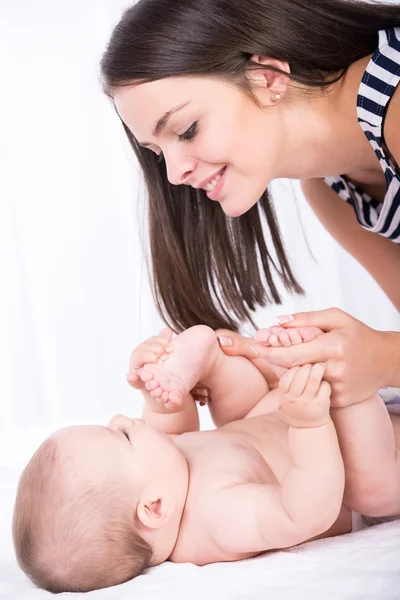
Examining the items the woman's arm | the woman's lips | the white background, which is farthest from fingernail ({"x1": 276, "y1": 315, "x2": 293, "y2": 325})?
the white background

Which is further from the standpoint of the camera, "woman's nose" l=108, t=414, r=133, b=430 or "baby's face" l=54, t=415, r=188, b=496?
"woman's nose" l=108, t=414, r=133, b=430

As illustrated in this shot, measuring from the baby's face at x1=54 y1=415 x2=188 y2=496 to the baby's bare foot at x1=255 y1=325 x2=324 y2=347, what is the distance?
0.24 meters

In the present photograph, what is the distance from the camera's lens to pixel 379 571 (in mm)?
1052

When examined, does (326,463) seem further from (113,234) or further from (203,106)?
(113,234)

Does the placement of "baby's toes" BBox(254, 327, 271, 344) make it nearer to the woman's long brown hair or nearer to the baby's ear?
the baby's ear

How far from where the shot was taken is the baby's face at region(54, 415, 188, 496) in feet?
3.88

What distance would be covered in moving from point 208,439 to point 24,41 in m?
1.77

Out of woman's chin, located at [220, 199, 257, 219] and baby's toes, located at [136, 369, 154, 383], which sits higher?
woman's chin, located at [220, 199, 257, 219]

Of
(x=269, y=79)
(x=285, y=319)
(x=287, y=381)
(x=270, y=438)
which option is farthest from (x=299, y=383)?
(x=269, y=79)

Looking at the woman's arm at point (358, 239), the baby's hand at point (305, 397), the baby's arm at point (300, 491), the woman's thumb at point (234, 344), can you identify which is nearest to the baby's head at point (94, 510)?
the baby's arm at point (300, 491)

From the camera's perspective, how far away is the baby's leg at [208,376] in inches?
54.4

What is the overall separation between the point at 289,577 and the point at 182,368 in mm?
462

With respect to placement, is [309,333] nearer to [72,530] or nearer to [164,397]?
[164,397]

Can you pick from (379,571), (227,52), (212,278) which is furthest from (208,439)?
(227,52)
